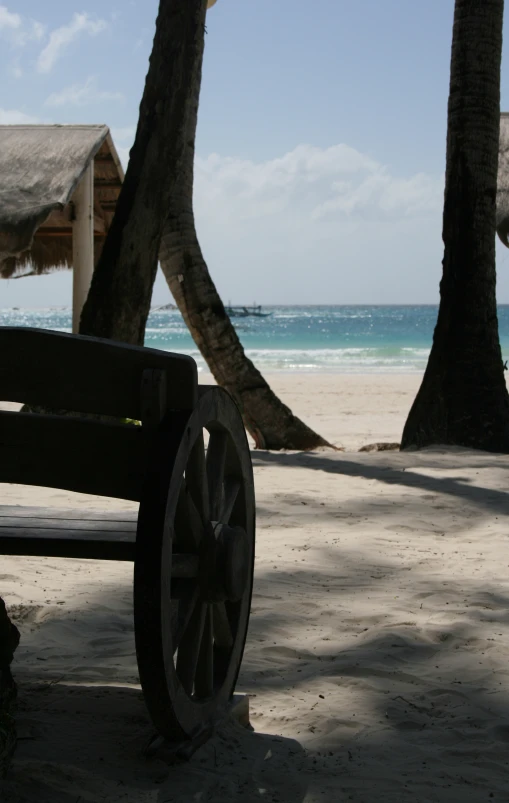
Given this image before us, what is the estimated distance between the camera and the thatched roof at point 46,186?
9008mm

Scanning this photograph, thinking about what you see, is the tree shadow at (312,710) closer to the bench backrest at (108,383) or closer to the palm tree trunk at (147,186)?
the bench backrest at (108,383)

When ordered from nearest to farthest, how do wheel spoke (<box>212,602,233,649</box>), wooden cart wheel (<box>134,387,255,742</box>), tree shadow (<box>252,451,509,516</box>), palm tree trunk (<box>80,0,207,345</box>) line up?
1. wooden cart wheel (<box>134,387,255,742</box>)
2. wheel spoke (<box>212,602,233,649</box>)
3. tree shadow (<box>252,451,509,516</box>)
4. palm tree trunk (<box>80,0,207,345</box>)

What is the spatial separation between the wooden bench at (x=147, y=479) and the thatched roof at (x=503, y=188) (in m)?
7.31

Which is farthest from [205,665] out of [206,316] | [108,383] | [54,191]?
[54,191]

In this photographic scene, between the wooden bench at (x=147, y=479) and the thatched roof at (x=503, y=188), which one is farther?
the thatched roof at (x=503, y=188)

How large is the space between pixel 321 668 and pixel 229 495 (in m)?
0.91

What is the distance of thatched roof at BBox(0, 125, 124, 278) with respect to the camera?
9.01m

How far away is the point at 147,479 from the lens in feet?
6.57

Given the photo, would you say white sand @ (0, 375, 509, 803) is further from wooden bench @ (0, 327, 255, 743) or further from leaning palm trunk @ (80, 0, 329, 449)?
leaning palm trunk @ (80, 0, 329, 449)

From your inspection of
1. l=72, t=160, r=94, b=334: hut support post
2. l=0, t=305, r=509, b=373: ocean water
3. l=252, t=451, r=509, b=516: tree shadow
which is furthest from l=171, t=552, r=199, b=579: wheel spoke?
l=0, t=305, r=509, b=373: ocean water

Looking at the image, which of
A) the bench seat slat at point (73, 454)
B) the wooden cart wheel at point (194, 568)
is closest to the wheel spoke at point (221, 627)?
the wooden cart wheel at point (194, 568)

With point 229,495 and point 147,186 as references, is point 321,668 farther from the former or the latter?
point 147,186

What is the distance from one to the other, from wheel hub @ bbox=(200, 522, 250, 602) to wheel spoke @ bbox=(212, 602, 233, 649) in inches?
8.5

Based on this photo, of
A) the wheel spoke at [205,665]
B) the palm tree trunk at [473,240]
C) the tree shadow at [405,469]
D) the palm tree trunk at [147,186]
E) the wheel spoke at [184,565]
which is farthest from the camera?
the palm tree trunk at [473,240]
